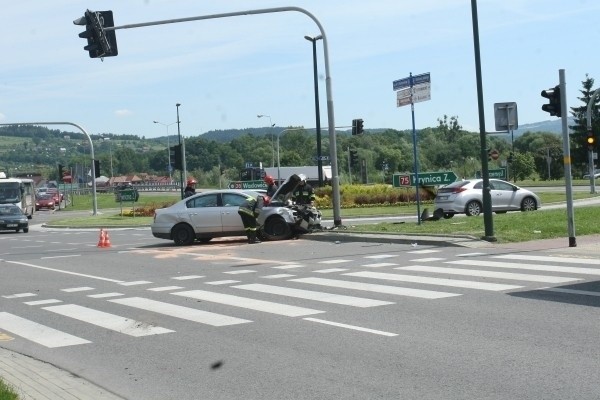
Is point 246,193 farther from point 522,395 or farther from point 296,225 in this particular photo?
point 522,395

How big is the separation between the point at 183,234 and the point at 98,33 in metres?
6.04

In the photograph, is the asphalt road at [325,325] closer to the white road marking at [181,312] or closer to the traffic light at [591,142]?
the white road marking at [181,312]

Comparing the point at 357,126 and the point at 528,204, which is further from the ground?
the point at 357,126

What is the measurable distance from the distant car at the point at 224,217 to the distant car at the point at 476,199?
25.1 ft

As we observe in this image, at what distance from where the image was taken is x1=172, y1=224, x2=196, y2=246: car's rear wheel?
24141 millimetres

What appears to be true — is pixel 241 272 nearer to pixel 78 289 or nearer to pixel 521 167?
pixel 78 289

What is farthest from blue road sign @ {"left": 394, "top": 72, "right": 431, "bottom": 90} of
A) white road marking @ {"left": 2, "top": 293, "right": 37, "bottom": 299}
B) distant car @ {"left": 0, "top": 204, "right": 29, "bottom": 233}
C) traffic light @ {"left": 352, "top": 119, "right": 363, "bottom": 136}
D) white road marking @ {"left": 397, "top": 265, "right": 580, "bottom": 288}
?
traffic light @ {"left": 352, "top": 119, "right": 363, "bottom": 136}

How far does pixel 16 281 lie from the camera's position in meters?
17.0

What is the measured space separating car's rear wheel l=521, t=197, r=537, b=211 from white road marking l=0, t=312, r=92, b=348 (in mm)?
22368

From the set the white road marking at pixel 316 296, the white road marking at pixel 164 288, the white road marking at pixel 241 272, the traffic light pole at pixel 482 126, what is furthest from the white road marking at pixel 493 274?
the traffic light pole at pixel 482 126

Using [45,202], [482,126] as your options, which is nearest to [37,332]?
[482,126]

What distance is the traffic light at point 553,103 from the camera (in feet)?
61.6

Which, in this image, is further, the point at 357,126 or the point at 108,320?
the point at 357,126

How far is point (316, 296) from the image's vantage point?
1285cm
